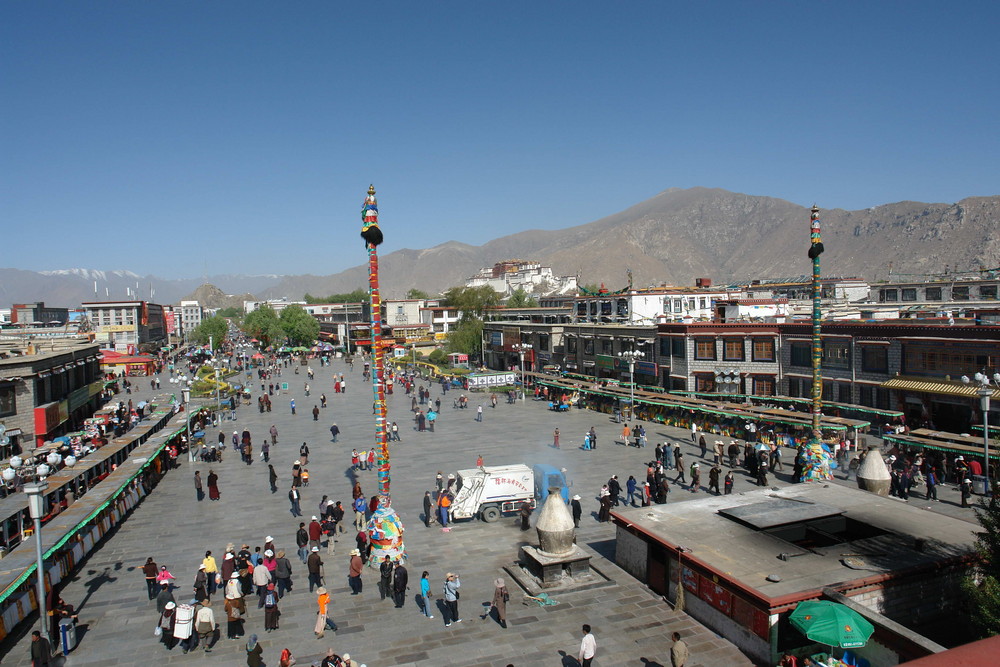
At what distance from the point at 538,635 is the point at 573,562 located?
2.73 m

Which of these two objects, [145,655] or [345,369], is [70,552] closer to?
[145,655]

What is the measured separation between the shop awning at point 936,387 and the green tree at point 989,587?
1941cm

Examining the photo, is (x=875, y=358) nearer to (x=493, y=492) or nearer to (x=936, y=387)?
(x=936, y=387)

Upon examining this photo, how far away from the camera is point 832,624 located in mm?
10867

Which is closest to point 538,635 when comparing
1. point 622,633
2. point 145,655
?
point 622,633

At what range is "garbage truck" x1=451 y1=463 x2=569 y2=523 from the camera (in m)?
20.6

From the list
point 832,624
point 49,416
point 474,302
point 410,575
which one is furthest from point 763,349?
point 474,302

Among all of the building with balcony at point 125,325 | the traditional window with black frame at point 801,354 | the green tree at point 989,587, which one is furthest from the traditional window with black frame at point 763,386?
the building with balcony at point 125,325

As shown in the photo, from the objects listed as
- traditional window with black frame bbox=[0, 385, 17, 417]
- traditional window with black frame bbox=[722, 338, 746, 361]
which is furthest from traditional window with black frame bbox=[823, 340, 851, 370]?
traditional window with black frame bbox=[0, 385, 17, 417]

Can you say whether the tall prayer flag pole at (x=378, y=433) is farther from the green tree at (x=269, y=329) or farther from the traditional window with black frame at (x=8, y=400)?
the green tree at (x=269, y=329)

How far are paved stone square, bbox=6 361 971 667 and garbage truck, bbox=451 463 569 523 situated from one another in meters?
0.45

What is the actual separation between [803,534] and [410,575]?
380 inches

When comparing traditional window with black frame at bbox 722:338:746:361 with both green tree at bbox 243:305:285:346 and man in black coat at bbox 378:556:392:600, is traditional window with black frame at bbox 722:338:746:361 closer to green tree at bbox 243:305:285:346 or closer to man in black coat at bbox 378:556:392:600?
man in black coat at bbox 378:556:392:600

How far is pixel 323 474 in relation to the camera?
27281 millimetres
